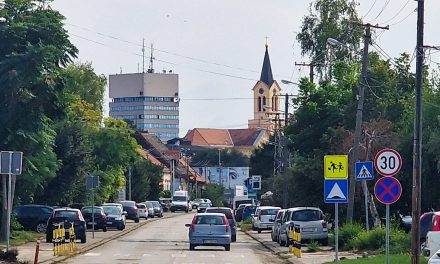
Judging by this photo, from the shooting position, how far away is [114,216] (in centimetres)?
6188

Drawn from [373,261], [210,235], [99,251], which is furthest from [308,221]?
[373,261]

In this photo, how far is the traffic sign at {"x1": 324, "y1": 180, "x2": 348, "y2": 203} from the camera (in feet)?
99.8

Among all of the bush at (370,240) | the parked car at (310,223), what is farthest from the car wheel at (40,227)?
the bush at (370,240)

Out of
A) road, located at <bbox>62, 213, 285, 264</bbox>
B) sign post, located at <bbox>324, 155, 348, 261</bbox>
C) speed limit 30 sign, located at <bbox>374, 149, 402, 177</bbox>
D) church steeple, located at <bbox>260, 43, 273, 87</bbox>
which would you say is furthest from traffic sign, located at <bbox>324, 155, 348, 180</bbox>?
church steeple, located at <bbox>260, 43, 273, 87</bbox>

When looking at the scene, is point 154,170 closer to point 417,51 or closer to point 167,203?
point 167,203

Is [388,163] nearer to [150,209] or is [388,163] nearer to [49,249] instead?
[49,249]

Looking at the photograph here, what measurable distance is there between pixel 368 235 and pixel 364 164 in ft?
27.8

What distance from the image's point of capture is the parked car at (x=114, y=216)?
61.5 m

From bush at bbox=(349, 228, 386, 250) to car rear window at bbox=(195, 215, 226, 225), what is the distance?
5644 mm

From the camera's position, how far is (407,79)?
5647 centimetres

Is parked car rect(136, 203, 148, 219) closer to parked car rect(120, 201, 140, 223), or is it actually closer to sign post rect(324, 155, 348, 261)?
parked car rect(120, 201, 140, 223)

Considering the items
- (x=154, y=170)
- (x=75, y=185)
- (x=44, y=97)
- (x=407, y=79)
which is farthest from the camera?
(x=154, y=170)

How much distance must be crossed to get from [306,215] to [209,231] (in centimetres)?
454

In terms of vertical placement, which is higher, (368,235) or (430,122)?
(430,122)
